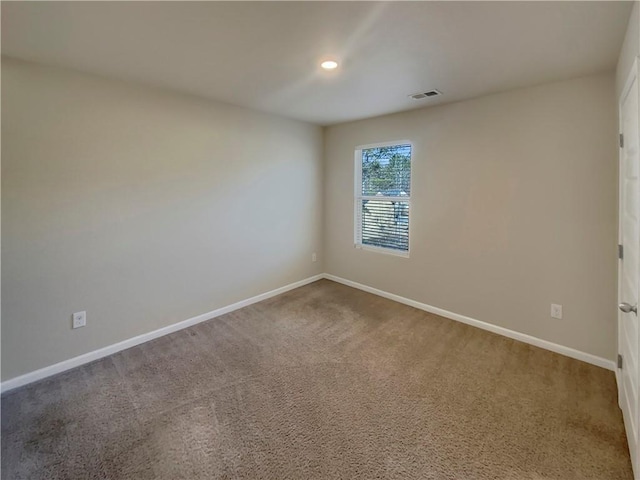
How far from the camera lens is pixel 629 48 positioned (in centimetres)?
171

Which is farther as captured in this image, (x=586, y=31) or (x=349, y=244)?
(x=349, y=244)

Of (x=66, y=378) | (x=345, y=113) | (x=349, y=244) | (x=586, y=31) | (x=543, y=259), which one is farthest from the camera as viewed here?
(x=349, y=244)

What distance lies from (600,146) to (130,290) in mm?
4066

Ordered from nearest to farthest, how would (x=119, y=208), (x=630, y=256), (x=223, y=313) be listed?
(x=630, y=256) < (x=119, y=208) < (x=223, y=313)

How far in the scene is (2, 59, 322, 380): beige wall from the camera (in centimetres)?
220

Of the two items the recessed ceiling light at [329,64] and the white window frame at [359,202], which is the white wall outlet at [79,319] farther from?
the white window frame at [359,202]

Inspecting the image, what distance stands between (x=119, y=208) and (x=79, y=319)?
0.96 metres

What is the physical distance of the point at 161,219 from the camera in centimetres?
291

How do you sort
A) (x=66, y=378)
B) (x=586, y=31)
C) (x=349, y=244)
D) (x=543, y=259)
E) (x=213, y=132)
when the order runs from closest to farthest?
1. (x=586, y=31)
2. (x=66, y=378)
3. (x=543, y=259)
4. (x=213, y=132)
5. (x=349, y=244)

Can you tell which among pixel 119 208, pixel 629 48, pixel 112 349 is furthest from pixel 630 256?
pixel 112 349

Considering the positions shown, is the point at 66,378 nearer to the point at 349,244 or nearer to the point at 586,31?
the point at 349,244

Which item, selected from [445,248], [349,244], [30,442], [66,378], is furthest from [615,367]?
[66,378]

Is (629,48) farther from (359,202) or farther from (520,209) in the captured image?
(359,202)

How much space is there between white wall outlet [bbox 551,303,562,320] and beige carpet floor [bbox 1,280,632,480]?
0.33 metres
